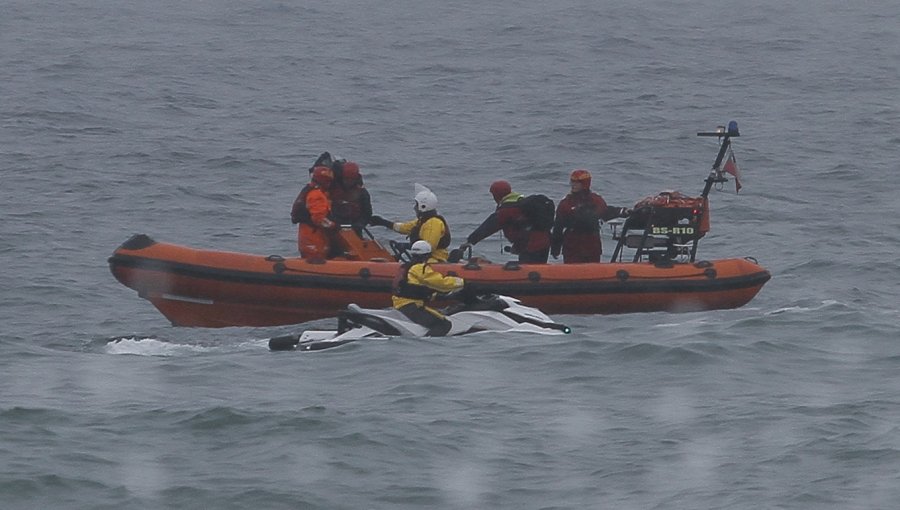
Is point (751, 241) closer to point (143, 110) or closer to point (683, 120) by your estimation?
point (683, 120)

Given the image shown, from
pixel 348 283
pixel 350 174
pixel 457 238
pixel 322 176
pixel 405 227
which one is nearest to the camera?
pixel 348 283

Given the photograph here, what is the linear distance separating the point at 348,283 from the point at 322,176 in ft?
3.37

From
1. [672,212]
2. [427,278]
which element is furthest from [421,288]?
[672,212]

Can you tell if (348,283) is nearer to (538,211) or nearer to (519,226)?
(519,226)

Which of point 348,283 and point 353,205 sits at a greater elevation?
point 353,205

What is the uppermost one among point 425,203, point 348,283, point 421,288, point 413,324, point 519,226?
point 425,203

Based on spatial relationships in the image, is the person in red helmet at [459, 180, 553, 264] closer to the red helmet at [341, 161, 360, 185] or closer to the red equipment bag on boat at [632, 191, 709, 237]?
the red equipment bag on boat at [632, 191, 709, 237]

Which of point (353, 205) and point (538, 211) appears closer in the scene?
point (538, 211)

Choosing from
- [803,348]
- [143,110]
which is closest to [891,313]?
[803,348]

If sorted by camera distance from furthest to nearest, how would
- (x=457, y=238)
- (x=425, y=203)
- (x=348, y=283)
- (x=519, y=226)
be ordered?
(x=457, y=238) < (x=519, y=226) < (x=348, y=283) < (x=425, y=203)

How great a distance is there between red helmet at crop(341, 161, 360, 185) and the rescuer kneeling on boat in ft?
7.31

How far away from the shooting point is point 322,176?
14.0 m

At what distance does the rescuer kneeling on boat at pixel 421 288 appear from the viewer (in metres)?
12.0

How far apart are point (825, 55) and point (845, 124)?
906 cm
